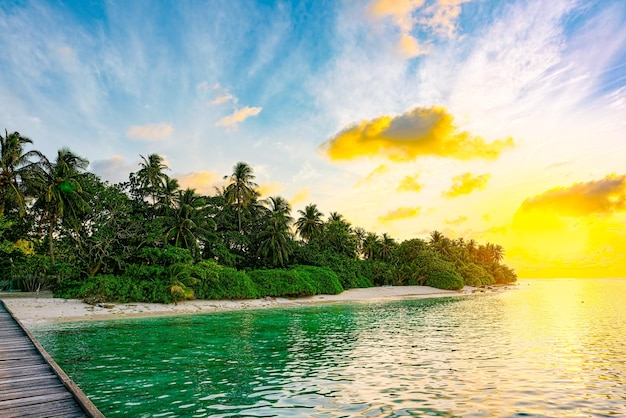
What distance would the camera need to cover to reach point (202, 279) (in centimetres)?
3972

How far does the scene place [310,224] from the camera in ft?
223

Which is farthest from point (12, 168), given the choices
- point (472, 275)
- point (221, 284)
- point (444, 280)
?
point (472, 275)

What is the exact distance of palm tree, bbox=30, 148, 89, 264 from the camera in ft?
113

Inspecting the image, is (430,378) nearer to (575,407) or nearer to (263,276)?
(575,407)

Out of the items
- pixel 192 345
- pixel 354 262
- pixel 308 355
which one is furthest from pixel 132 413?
pixel 354 262

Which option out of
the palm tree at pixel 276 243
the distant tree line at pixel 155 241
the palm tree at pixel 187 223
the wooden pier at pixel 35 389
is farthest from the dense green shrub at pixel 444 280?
the wooden pier at pixel 35 389

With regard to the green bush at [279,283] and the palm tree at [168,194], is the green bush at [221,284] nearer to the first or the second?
the green bush at [279,283]

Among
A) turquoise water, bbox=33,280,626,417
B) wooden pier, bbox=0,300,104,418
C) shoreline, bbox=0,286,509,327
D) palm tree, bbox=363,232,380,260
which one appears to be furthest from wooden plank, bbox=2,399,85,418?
palm tree, bbox=363,232,380,260

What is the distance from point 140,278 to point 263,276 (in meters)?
13.3

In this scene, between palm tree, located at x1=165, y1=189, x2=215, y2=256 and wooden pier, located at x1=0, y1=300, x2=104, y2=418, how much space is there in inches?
1304

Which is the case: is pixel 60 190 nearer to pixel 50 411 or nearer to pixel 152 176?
pixel 152 176

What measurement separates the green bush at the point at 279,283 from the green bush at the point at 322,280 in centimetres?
314

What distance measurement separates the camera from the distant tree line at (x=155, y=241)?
1377 inches

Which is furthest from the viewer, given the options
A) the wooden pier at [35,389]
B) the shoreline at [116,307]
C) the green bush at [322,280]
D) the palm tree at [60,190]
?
the green bush at [322,280]
